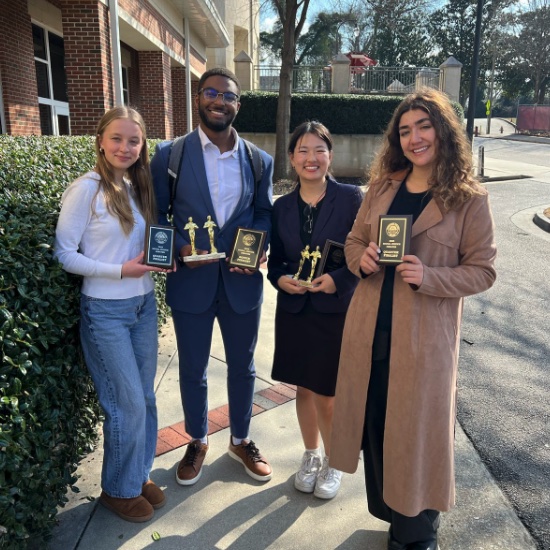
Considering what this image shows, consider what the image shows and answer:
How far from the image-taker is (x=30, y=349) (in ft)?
6.73

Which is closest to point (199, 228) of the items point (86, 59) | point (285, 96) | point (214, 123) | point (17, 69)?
point (214, 123)

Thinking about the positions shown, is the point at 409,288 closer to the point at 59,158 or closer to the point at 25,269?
the point at 25,269

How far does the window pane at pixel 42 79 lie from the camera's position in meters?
10.8

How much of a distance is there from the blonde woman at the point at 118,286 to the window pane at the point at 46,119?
9.80 metres

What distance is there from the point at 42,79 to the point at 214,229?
10.3 meters

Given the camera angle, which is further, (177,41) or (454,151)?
(177,41)

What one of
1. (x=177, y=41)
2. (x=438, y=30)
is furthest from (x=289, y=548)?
(x=438, y=30)

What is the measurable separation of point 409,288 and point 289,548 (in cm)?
137

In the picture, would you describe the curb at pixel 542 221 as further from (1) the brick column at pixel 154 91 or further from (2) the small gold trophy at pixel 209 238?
(2) the small gold trophy at pixel 209 238

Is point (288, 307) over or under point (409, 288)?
under

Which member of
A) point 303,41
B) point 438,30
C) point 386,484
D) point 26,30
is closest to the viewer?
point 386,484

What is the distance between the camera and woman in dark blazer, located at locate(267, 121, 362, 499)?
2.63 metres

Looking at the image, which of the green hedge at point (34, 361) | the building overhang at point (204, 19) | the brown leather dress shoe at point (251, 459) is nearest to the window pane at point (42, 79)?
the building overhang at point (204, 19)

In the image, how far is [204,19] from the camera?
15680mm
